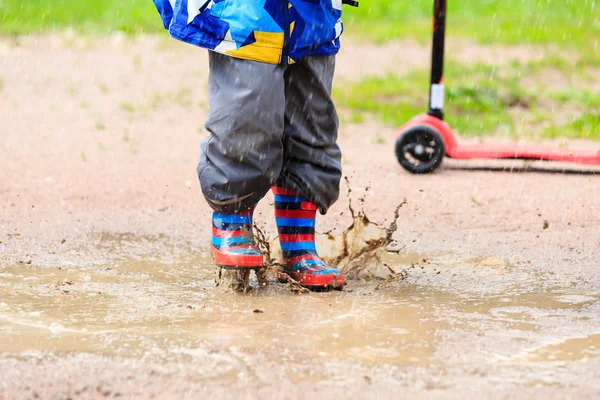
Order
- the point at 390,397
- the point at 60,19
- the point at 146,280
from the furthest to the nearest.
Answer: the point at 60,19 < the point at 146,280 < the point at 390,397

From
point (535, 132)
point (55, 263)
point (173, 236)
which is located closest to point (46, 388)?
point (55, 263)

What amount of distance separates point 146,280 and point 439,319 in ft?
3.34

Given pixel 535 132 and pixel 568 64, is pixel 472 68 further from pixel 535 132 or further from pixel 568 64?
pixel 535 132

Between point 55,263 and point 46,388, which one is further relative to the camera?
point 55,263

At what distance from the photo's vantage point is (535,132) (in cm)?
629

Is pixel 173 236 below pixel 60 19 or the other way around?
below

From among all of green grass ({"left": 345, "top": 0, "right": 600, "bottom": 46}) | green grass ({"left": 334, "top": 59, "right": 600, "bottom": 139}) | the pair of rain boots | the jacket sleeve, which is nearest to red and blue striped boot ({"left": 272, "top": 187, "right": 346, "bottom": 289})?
the pair of rain boots

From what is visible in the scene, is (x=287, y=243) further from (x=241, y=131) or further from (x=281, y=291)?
(x=241, y=131)

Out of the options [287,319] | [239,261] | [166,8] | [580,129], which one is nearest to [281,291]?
[239,261]

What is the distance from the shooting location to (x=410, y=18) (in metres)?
11.4

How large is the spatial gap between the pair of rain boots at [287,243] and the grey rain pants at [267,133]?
1.8 inches

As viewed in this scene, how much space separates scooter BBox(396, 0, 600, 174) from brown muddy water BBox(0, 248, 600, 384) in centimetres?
174

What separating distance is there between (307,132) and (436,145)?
81.6 inches

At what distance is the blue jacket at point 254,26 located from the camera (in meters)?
2.79
